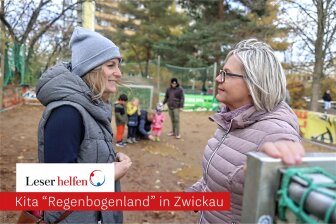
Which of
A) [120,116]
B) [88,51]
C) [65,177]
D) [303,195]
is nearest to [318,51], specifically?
[120,116]

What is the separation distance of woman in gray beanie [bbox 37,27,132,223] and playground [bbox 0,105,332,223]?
1.94 m

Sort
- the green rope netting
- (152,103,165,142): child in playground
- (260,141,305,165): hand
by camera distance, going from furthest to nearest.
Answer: (152,103,165,142): child in playground < (260,141,305,165): hand < the green rope netting

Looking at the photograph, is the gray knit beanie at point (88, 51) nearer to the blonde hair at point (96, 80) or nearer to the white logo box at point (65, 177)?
the blonde hair at point (96, 80)

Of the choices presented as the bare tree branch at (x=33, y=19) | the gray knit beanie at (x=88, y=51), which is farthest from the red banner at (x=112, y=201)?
the bare tree branch at (x=33, y=19)

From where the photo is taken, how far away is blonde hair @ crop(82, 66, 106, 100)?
175cm

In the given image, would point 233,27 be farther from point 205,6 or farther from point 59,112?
point 59,112

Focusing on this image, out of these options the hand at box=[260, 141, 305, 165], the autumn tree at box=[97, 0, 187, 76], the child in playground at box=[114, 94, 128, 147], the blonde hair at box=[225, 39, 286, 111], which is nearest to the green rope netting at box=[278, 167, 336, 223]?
the hand at box=[260, 141, 305, 165]

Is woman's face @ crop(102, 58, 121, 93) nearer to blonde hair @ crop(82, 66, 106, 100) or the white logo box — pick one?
blonde hair @ crop(82, 66, 106, 100)

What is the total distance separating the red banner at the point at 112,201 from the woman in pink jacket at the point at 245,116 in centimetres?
6

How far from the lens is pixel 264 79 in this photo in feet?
5.37

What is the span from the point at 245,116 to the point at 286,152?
0.83m

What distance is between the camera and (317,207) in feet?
2.35

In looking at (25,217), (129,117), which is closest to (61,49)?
(129,117)

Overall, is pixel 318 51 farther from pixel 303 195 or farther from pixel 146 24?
pixel 146 24
